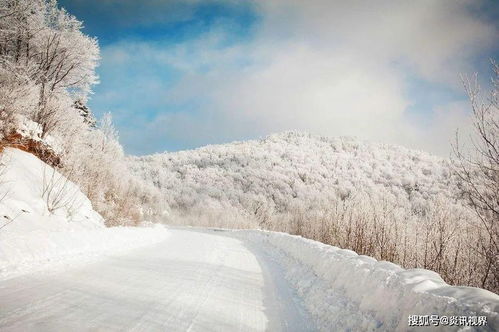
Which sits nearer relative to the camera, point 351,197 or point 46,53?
point 351,197

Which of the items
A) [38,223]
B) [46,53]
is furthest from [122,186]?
[38,223]

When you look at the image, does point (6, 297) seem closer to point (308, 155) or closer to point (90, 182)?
point (90, 182)

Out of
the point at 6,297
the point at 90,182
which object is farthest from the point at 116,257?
the point at 90,182

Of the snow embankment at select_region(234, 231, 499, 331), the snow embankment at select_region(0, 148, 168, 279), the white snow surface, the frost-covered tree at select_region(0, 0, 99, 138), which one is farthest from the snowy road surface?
the frost-covered tree at select_region(0, 0, 99, 138)

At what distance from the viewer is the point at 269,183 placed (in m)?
70.4

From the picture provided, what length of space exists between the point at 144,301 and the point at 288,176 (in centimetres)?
6996

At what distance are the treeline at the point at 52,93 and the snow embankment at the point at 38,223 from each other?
1.46 m

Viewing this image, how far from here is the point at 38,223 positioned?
27.8 ft

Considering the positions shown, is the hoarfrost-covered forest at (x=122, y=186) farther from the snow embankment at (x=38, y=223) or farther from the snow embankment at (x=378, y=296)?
the snow embankment at (x=378, y=296)

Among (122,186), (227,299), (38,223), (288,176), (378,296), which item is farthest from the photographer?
(288,176)

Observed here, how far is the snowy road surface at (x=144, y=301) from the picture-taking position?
12.1 ft

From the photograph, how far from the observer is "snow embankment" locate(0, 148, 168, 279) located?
6047 millimetres

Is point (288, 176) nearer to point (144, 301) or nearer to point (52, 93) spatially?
point (52, 93)

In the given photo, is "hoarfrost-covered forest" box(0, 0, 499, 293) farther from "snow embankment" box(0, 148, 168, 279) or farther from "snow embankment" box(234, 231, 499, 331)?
"snow embankment" box(234, 231, 499, 331)
